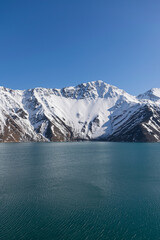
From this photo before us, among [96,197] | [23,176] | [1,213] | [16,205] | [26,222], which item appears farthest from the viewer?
[23,176]

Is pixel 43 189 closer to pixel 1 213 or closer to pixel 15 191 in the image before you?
pixel 15 191

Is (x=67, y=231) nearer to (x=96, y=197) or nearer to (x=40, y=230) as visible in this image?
(x=40, y=230)

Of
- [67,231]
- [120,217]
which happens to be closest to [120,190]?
[120,217]

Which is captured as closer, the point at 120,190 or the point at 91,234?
the point at 91,234

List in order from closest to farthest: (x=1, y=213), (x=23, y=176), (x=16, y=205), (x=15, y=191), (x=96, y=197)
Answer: (x=1, y=213)
(x=16, y=205)
(x=96, y=197)
(x=15, y=191)
(x=23, y=176)

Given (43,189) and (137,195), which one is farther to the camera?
(43,189)

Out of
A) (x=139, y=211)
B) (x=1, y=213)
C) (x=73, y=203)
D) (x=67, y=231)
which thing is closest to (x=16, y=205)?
(x=1, y=213)

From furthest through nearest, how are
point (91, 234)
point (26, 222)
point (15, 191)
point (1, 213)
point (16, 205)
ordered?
point (15, 191)
point (16, 205)
point (1, 213)
point (26, 222)
point (91, 234)

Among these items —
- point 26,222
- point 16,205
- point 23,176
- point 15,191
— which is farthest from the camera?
point 23,176
